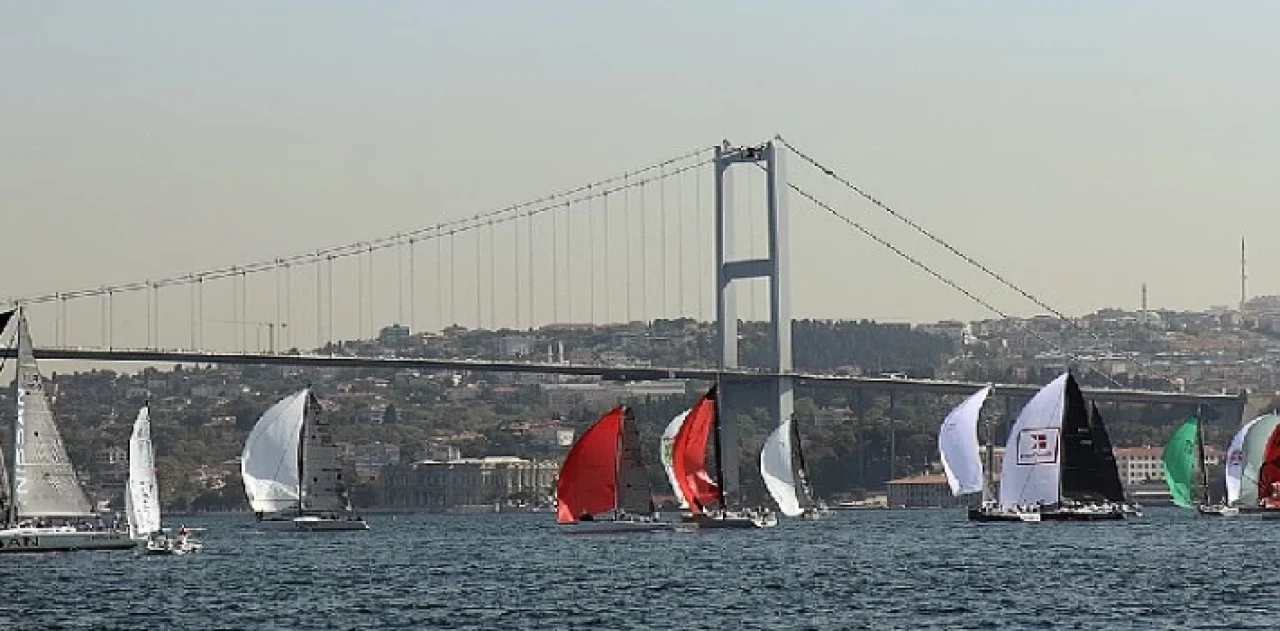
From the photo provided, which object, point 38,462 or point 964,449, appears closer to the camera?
point 38,462

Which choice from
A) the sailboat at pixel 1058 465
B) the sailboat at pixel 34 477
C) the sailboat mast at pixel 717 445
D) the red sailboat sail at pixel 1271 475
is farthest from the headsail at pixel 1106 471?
the sailboat at pixel 34 477

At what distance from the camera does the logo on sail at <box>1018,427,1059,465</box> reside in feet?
188

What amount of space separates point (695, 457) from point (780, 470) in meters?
9.10

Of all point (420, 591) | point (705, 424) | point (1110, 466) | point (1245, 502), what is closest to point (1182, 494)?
point (1245, 502)

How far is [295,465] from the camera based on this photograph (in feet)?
196

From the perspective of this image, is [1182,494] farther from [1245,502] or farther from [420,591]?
[420,591]

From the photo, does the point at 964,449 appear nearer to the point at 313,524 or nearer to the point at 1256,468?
the point at 1256,468

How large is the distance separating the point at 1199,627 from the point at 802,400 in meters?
93.1

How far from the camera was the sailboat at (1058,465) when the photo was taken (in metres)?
57.0

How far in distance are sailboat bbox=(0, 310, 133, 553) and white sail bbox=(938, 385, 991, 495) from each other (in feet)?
73.2

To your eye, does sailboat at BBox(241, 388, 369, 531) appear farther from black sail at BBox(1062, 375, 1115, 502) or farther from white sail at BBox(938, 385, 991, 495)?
black sail at BBox(1062, 375, 1115, 502)

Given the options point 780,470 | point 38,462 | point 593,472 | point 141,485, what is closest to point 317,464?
point 780,470

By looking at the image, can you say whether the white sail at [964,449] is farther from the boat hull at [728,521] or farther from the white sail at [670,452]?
the white sail at [670,452]

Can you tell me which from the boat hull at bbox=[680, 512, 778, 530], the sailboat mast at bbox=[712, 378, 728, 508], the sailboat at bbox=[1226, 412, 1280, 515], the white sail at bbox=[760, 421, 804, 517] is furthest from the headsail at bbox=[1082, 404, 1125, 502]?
the sailboat mast at bbox=[712, 378, 728, 508]
